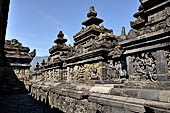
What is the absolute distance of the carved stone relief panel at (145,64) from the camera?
3182 millimetres

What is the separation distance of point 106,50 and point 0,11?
403 cm

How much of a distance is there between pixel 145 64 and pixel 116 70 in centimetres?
110

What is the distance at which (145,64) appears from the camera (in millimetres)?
3332

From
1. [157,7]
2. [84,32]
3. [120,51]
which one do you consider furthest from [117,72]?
[84,32]

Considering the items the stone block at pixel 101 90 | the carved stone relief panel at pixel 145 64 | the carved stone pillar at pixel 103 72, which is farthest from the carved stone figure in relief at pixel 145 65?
the carved stone pillar at pixel 103 72

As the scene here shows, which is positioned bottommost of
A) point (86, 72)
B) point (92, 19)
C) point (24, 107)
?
point (24, 107)

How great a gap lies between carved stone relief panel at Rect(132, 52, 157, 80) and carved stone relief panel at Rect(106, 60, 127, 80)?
0.52 m

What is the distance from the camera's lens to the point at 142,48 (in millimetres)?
3348

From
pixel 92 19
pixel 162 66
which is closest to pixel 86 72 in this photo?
pixel 162 66

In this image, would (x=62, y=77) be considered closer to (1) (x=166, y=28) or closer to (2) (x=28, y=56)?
(1) (x=166, y=28)

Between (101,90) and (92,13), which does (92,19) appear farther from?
(101,90)

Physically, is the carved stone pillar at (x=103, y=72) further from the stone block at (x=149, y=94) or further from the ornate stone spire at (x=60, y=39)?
the ornate stone spire at (x=60, y=39)

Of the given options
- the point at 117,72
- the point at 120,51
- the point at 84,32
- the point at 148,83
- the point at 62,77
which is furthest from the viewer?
the point at 84,32

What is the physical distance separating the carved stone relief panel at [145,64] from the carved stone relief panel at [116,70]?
0.52m
